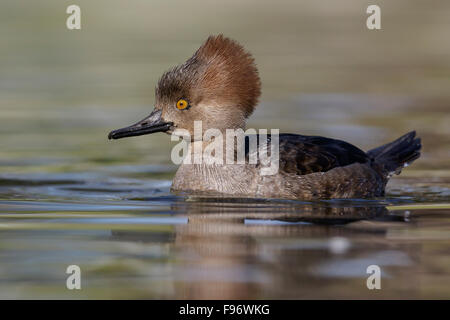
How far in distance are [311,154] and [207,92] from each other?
1.33 m

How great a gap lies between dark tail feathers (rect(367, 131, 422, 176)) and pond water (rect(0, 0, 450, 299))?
24 centimetres

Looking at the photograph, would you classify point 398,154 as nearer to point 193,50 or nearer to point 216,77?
point 216,77

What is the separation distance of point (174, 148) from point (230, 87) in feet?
7.96

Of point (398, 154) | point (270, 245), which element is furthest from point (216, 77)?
point (270, 245)

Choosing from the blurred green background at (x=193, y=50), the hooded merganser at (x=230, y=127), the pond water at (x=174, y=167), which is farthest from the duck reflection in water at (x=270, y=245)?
the blurred green background at (x=193, y=50)

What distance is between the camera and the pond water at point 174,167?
21.9 feet

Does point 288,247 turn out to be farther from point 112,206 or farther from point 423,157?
point 423,157

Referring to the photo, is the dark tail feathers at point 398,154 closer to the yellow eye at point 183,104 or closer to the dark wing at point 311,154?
the dark wing at point 311,154

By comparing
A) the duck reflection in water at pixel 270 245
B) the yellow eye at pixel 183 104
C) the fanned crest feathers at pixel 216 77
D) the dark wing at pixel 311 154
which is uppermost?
the fanned crest feathers at pixel 216 77

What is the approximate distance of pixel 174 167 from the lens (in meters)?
12.0

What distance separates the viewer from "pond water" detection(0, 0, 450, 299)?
6664mm

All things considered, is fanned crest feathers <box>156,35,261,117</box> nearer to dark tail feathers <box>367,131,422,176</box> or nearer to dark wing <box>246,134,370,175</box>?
dark wing <box>246,134,370,175</box>

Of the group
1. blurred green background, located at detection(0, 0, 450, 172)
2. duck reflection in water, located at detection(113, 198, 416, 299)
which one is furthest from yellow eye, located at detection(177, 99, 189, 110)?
blurred green background, located at detection(0, 0, 450, 172)
